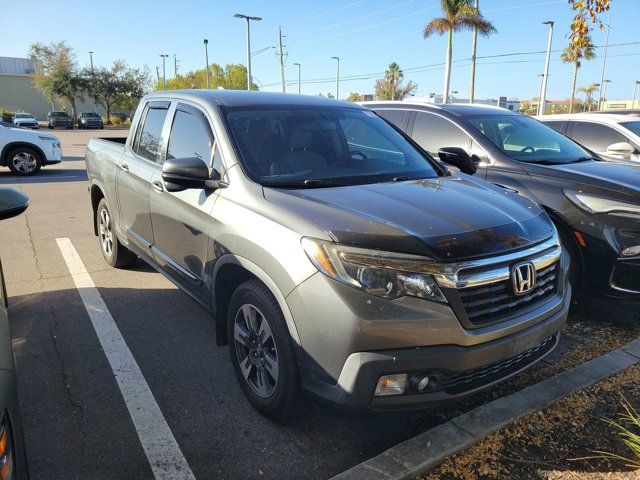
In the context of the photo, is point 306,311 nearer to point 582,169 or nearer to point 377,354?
point 377,354

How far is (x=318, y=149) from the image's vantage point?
3463mm

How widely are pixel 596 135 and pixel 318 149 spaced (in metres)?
5.55

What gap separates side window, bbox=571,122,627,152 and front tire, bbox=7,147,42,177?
41.4ft

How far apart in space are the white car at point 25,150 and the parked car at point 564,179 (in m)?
11.1

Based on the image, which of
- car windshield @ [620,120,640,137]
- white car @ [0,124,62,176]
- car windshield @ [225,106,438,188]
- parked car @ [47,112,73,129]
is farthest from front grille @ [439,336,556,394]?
parked car @ [47,112,73,129]

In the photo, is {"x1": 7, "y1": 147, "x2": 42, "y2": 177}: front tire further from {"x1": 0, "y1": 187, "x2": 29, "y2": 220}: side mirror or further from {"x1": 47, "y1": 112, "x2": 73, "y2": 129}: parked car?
{"x1": 47, "y1": 112, "x2": 73, "y2": 129}: parked car

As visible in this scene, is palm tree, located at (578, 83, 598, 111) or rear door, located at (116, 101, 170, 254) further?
palm tree, located at (578, 83, 598, 111)

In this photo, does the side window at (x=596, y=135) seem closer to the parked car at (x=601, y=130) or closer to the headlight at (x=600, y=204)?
the parked car at (x=601, y=130)

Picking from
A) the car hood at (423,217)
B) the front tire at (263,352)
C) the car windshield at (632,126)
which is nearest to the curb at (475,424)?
the front tire at (263,352)

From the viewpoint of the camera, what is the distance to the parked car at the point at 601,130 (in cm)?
682

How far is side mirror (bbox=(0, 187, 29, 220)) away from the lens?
266 cm

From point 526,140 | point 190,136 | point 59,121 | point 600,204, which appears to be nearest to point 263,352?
point 190,136

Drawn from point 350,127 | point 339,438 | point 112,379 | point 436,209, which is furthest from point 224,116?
point 339,438

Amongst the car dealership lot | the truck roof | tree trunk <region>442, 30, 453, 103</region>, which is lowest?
the car dealership lot
